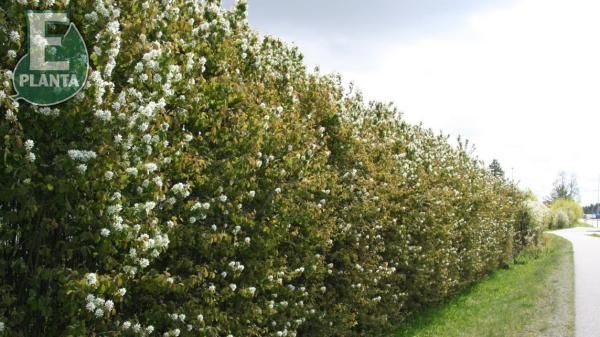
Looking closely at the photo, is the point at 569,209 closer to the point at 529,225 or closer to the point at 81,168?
the point at 529,225

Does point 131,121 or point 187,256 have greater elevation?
point 131,121

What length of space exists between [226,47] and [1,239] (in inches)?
122

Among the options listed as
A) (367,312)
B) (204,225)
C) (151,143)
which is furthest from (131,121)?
(367,312)

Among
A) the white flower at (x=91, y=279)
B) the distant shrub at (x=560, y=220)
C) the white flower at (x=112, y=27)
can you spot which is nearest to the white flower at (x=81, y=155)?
the white flower at (x=91, y=279)

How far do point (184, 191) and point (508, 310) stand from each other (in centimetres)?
1151

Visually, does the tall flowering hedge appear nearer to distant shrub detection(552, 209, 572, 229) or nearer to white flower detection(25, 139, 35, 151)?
white flower detection(25, 139, 35, 151)

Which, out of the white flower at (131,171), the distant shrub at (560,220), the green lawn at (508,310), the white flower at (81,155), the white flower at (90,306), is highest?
the white flower at (81,155)

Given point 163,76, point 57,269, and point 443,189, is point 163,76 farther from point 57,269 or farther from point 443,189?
point 443,189

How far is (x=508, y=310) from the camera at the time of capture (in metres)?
14.1

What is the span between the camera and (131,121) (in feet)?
12.8

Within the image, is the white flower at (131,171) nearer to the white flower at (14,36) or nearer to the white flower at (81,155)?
the white flower at (81,155)

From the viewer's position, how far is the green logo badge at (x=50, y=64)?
12.1 ft

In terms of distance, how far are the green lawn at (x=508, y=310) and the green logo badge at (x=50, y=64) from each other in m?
9.49

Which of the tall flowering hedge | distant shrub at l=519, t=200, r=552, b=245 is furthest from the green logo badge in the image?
distant shrub at l=519, t=200, r=552, b=245
